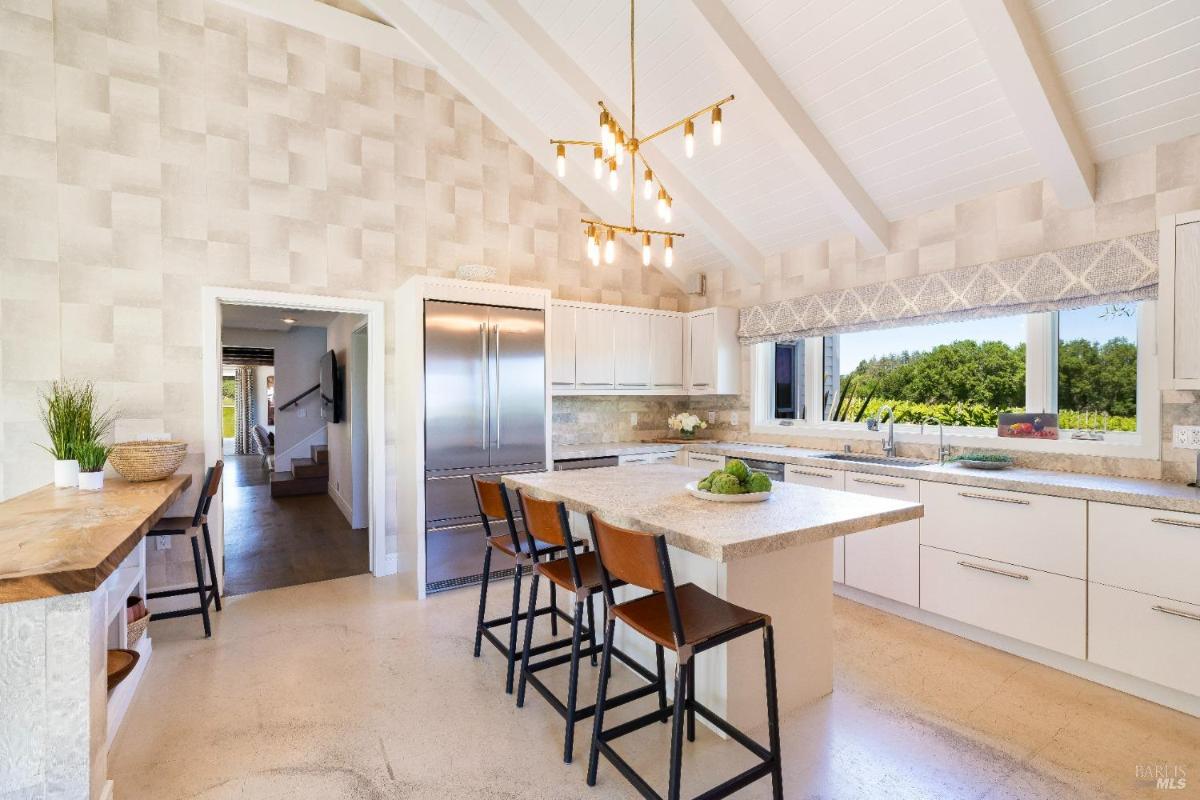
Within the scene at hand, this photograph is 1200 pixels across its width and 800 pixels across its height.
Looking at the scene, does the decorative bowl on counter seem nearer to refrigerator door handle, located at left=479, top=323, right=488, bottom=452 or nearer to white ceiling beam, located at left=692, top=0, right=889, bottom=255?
refrigerator door handle, located at left=479, top=323, right=488, bottom=452

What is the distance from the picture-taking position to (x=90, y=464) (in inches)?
110

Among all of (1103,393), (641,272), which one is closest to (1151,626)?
(1103,393)

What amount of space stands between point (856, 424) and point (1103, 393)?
61.0 inches

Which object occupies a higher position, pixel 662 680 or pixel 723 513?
pixel 723 513

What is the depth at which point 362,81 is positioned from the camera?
4.12 m

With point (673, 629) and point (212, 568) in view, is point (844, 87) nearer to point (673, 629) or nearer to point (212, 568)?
point (673, 629)

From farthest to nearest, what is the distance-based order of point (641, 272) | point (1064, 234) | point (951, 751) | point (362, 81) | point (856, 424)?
1. point (641, 272)
2. point (856, 424)
3. point (362, 81)
4. point (1064, 234)
5. point (951, 751)

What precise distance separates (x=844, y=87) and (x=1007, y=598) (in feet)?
9.54

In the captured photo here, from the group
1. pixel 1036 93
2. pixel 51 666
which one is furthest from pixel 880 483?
pixel 51 666

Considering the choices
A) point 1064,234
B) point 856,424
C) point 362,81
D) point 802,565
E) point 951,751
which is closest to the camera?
point 951,751

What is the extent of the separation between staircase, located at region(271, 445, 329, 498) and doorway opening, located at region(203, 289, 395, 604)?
13 mm

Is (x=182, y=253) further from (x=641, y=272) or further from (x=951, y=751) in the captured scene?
(x=951, y=751)

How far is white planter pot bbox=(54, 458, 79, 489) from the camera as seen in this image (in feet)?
9.09

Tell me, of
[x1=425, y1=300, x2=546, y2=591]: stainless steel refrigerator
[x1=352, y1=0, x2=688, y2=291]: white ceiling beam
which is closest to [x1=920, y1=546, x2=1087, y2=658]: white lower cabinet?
[x1=425, y1=300, x2=546, y2=591]: stainless steel refrigerator
